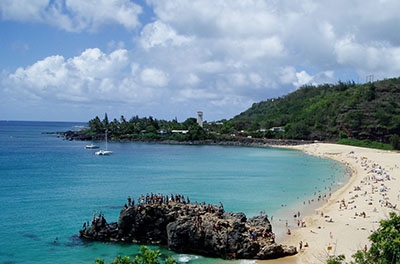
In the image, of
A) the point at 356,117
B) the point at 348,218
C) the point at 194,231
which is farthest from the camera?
the point at 356,117

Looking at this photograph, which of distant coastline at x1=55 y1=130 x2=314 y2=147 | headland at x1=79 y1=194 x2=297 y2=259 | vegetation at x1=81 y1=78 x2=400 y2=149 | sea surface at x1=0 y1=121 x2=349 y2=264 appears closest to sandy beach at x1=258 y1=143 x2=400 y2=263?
headland at x1=79 y1=194 x2=297 y2=259

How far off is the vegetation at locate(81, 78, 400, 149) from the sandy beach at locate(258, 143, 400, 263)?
5905 centimetres

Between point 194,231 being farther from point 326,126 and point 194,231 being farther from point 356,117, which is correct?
point 326,126

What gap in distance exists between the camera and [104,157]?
10356 cm

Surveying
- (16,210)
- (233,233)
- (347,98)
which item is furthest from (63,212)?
(347,98)

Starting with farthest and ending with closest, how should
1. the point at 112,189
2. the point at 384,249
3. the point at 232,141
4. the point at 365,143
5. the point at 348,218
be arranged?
the point at 232,141
the point at 365,143
the point at 112,189
the point at 348,218
the point at 384,249

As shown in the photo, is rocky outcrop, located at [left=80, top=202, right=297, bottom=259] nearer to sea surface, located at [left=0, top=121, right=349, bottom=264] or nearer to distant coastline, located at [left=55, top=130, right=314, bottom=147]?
sea surface, located at [left=0, top=121, right=349, bottom=264]

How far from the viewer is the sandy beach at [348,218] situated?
3244 centimetres

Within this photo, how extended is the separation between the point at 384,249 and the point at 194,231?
652 inches

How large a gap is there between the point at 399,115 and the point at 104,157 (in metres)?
95.8

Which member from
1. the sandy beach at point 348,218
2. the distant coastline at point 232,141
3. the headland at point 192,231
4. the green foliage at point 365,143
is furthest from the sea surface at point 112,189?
the distant coastline at point 232,141

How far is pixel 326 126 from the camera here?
485 feet

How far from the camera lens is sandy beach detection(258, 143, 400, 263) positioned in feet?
106

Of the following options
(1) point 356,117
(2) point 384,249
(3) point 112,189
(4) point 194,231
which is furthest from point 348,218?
(1) point 356,117
